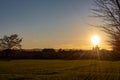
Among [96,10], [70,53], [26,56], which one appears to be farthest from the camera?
[70,53]

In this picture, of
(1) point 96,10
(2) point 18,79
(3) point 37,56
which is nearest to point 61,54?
(3) point 37,56

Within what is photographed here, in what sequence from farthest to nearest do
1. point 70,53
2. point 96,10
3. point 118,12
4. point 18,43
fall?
1. point 18,43
2. point 70,53
3. point 96,10
4. point 118,12

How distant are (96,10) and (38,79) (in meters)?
18.9

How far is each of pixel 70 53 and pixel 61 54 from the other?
4.16 m

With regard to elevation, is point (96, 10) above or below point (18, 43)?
below

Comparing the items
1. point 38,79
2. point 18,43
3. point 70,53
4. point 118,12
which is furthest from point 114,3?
point 18,43

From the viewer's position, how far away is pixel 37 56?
114 metres

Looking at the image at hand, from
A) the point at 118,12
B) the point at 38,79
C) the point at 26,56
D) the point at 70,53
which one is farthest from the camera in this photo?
the point at 70,53

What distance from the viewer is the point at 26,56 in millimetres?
113688

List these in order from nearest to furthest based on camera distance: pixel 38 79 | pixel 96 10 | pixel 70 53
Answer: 1. pixel 96 10
2. pixel 38 79
3. pixel 70 53

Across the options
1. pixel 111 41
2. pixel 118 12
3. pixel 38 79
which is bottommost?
pixel 38 79

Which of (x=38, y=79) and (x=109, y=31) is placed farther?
(x=38, y=79)

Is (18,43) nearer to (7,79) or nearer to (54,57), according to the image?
(54,57)

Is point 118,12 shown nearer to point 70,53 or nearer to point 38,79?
point 38,79
